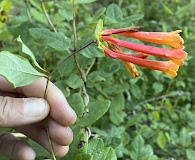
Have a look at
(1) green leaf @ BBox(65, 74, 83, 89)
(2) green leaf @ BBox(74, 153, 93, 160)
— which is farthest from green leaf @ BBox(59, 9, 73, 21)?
(2) green leaf @ BBox(74, 153, 93, 160)

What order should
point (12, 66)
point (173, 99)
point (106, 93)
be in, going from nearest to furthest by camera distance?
1. point (12, 66)
2. point (106, 93)
3. point (173, 99)

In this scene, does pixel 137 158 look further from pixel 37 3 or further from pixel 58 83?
pixel 37 3

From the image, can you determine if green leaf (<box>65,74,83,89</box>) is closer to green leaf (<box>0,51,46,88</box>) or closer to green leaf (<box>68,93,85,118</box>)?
green leaf (<box>68,93,85,118</box>)

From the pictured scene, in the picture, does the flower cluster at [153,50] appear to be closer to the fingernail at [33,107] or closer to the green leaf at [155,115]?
the fingernail at [33,107]

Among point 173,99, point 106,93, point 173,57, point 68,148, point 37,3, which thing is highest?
point 173,57

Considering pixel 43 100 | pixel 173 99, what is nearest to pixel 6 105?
pixel 43 100

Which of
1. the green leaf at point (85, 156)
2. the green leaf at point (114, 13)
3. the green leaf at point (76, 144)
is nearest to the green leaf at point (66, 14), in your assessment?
the green leaf at point (114, 13)

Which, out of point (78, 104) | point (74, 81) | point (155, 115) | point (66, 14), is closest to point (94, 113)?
point (78, 104)

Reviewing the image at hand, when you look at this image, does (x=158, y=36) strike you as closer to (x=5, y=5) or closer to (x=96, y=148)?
(x=96, y=148)
